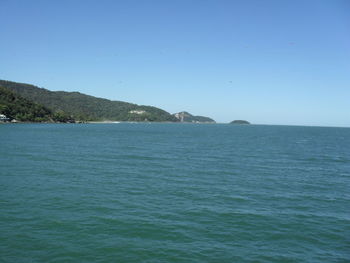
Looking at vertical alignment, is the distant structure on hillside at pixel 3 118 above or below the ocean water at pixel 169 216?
above

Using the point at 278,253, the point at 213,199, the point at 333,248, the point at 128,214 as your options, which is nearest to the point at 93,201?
the point at 128,214

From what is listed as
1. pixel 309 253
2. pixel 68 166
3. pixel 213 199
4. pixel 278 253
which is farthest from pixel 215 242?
pixel 68 166

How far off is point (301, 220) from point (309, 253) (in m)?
5.36

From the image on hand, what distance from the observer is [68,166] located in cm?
4022

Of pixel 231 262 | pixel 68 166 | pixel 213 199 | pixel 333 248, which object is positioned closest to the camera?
pixel 231 262

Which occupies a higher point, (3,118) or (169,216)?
(3,118)

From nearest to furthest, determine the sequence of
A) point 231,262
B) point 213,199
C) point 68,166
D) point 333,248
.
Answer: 1. point 231,262
2. point 333,248
3. point 213,199
4. point 68,166

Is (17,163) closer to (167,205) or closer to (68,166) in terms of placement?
(68,166)

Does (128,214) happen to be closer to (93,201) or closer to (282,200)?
(93,201)

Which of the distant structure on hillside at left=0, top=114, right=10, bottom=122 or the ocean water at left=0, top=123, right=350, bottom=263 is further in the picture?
the distant structure on hillside at left=0, top=114, right=10, bottom=122

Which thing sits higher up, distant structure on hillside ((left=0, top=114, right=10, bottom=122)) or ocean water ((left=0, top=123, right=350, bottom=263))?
distant structure on hillside ((left=0, top=114, right=10, bottom=122))

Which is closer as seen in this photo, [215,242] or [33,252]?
[33,252]

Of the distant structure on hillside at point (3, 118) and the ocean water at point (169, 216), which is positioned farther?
the distant structure on hillside at point (3, 118)

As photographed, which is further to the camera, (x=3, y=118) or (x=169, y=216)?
(x=3, y=118)
